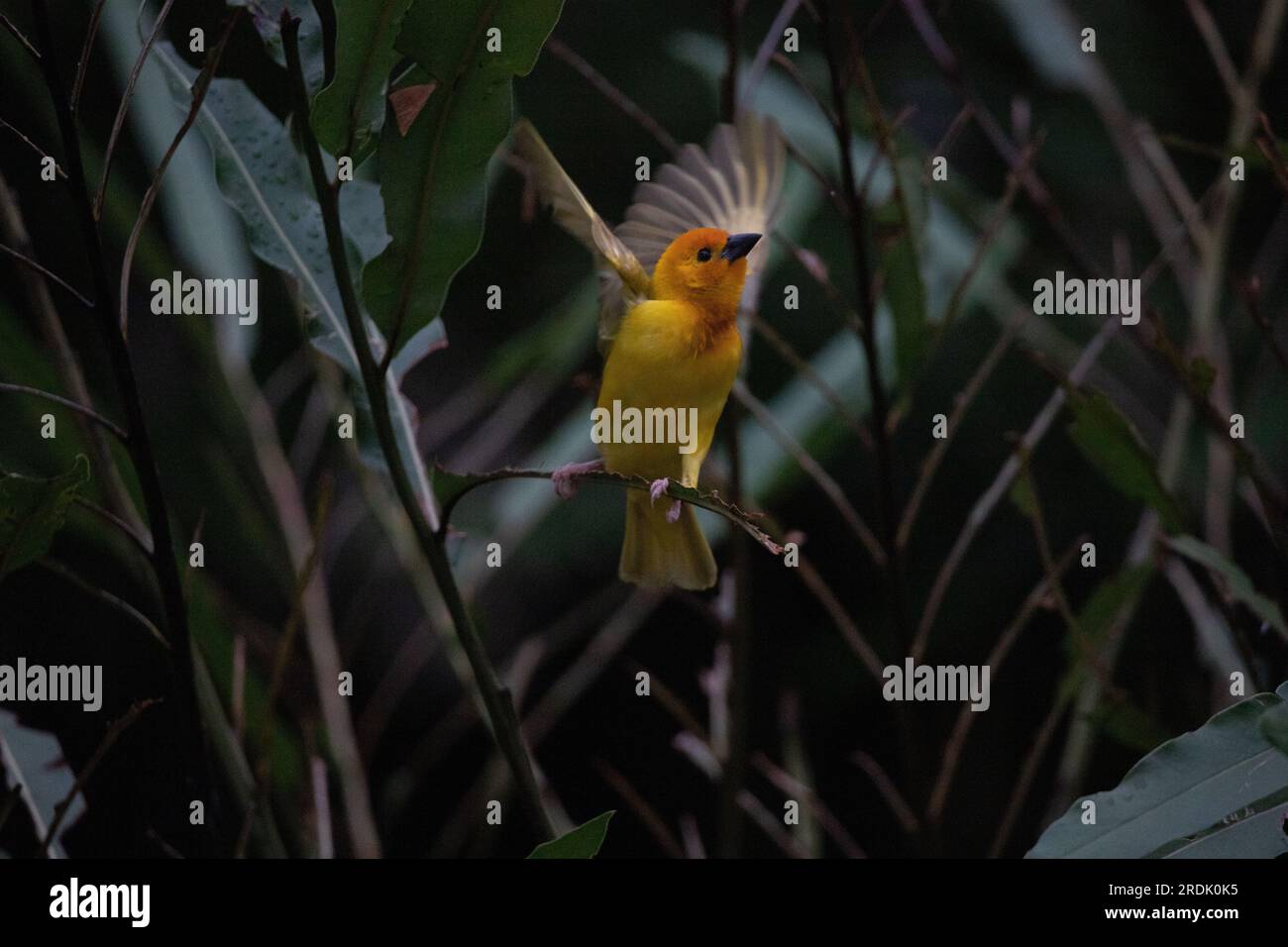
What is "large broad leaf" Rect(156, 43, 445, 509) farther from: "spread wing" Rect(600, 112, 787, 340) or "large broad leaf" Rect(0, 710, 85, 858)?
"large broad leaf" Rect(0, 710, 85, 858)

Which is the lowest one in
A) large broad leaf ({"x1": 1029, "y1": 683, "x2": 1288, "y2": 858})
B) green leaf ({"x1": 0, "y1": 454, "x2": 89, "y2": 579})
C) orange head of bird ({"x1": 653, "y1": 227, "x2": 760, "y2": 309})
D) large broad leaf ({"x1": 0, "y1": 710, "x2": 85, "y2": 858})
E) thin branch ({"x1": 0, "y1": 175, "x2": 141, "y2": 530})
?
large broad leaf ({"x1": 1029, "y1": 683, "x2": 1288, "y2": 858})

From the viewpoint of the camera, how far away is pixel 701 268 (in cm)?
114

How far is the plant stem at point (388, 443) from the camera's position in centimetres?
77

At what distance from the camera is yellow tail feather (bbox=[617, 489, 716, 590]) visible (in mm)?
1104

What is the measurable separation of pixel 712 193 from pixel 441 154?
1.31 ft

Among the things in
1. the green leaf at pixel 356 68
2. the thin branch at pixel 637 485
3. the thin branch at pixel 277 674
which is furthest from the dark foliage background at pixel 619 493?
the green leaf at pixel 356 68

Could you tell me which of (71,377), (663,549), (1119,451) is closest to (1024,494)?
(1119,451)

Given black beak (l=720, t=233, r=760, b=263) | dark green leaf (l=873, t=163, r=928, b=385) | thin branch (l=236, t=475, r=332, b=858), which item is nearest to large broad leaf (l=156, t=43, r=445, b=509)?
thin branch (l=236, t=475, r=332, b=858)

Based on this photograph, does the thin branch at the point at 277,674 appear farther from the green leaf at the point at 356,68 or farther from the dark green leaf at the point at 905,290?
the dark green leaf at the point at 905,290

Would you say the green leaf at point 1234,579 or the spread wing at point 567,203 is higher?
the spread wing at point 567,203

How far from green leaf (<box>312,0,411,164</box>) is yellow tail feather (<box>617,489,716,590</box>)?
1.45 feet

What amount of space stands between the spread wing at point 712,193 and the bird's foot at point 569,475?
0.47 ft
